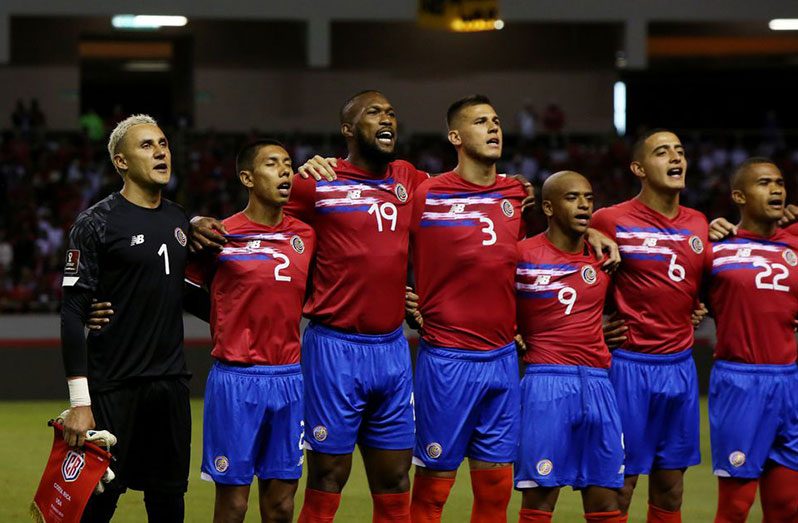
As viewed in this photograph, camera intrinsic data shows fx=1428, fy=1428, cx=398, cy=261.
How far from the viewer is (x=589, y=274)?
6867 millimetres

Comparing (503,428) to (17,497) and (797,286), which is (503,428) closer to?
(797,286)

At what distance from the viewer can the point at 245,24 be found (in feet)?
81.4

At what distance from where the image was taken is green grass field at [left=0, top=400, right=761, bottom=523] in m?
8.59

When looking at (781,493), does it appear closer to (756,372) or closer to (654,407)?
(756,372)

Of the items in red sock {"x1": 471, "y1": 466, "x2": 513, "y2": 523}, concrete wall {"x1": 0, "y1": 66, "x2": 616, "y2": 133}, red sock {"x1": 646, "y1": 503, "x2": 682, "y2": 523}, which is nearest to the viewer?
red sock {"x1": 471, "y1": 466, "x2": 513, "y2": 523}

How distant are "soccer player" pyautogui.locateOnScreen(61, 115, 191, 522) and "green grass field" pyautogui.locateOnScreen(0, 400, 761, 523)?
2.26 m

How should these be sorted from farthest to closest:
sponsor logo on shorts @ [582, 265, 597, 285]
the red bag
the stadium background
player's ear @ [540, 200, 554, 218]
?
the stadium background
player's ear @ [540, 200, 554, 218]
sponsor logo on shorts @ [582, 265, 597, 285]
the red bag

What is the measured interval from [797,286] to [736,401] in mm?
676

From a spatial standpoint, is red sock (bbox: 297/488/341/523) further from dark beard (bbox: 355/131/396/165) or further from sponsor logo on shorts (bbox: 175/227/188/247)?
dark beard (bbox: 355/131/396/165)

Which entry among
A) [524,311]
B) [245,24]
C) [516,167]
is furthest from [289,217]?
[245,24]

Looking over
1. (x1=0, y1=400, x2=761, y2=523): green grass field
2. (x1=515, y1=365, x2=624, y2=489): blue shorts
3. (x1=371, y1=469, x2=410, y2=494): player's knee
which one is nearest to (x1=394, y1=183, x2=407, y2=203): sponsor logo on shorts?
(x1=515, y1=365, x2=624, y2=489): blue shorts

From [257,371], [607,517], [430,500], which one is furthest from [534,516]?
[257,371]

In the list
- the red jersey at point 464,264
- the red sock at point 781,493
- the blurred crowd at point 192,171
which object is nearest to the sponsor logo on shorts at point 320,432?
the red jersey at point 464,264

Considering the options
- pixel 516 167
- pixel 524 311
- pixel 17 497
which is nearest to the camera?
pixel 524 311
